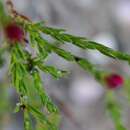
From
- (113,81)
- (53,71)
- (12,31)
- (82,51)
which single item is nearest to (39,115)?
(53,71)

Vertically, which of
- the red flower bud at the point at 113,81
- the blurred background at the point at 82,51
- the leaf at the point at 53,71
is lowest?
the leaf at the point at 53,71

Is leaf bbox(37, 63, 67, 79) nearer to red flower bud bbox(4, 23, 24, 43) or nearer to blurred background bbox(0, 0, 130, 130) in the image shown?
red flower bud bbox(4, 23, 24, 43)

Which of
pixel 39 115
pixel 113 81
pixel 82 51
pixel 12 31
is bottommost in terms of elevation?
pixel 39 115

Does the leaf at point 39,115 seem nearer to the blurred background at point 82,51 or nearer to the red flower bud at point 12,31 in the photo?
the red flower bud at point 12,31

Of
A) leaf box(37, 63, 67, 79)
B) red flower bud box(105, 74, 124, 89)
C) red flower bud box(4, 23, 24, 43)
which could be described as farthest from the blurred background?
leaf box(37, 63, 67, 79)

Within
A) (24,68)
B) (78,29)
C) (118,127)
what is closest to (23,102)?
(24,68)

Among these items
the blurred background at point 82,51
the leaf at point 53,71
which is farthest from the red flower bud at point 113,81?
the blurred background at point 82,51

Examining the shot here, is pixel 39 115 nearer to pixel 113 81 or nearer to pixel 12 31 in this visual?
pixel 12 31

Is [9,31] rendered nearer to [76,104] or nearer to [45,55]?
[45,55]
